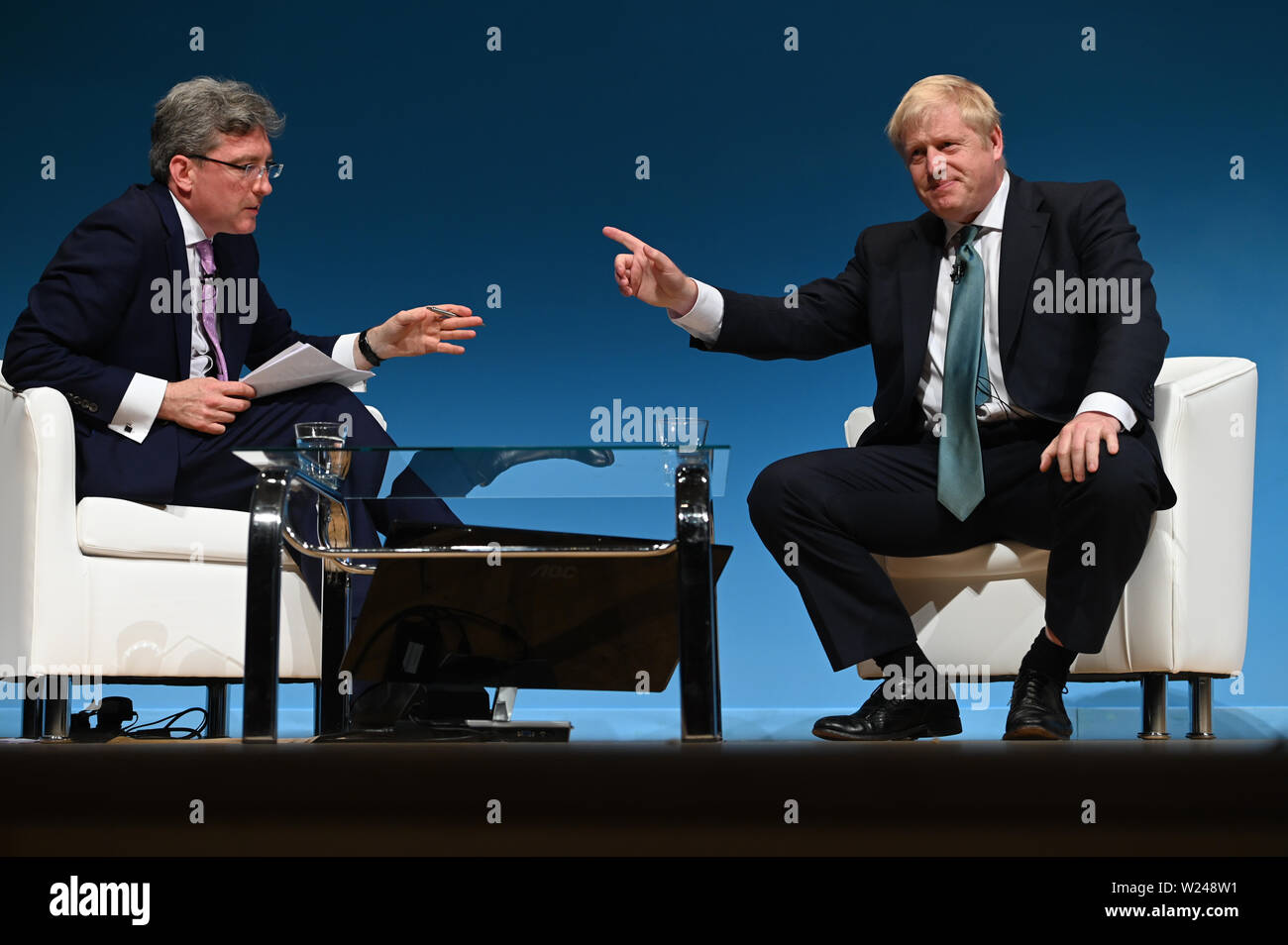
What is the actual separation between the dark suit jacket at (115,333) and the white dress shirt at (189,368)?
13 mm

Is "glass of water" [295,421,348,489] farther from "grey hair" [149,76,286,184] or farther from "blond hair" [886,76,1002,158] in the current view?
"blond hair" [886,76,1002,158]

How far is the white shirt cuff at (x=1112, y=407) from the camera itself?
1.95 meters

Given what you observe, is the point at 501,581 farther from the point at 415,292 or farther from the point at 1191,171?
the point at 1191,171

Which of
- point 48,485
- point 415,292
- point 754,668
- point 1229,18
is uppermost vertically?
point 1229,18

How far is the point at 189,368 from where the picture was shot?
8.14 feet

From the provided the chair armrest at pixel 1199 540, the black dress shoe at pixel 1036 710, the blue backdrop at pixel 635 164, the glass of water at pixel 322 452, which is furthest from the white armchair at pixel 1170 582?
the blue backdrop at pixel 635 164

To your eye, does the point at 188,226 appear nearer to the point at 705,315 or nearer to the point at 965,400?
the point at 705,315

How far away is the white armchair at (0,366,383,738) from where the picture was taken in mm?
2080

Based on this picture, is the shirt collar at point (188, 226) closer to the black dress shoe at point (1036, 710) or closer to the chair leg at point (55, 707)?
the chair leg at point (55, 707)

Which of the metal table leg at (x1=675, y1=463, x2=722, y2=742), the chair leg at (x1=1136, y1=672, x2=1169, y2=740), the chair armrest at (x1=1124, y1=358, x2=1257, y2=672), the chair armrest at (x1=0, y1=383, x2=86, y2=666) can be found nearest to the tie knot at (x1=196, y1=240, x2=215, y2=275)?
the chair armrest at (x1=0, y1=383, x2=86, y2=666)

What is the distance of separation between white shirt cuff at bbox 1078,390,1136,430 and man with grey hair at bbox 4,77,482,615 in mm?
997

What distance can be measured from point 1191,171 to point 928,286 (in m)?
1.99
